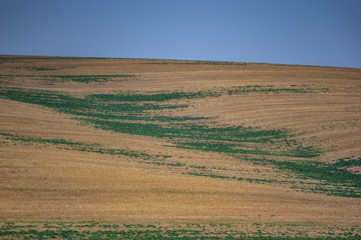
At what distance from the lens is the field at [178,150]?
1692cm

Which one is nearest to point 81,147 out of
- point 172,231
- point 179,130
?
point 179,130

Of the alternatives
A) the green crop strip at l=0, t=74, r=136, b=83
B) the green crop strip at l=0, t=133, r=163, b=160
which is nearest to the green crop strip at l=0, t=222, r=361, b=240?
the green crop strip at l=0, t=133, r=163, b=160

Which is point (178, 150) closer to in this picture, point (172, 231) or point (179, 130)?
point (179, 130)

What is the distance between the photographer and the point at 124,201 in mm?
18578

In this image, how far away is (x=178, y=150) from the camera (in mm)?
27797

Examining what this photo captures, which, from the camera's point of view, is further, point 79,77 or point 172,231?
point 79,77

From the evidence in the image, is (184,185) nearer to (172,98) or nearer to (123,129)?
(123,129)

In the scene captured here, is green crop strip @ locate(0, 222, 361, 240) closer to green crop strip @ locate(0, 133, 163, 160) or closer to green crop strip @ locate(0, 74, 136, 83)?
green crop strip @ locate(0, 133, 163, 160)

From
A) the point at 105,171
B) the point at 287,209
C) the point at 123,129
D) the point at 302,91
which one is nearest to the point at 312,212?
the point at 287,209

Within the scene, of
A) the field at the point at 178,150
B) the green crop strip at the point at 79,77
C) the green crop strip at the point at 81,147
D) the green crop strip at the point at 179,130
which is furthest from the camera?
the green crop strip at the point at 79,77

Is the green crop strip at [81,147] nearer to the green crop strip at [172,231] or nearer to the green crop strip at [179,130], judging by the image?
the green crop strip at [179,130]

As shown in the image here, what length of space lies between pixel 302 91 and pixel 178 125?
43.9 ft

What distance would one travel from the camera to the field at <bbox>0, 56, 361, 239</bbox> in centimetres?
1692

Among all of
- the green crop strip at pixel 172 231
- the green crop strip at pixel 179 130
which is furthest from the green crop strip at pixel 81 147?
the green crop strip at pixel 172 231
